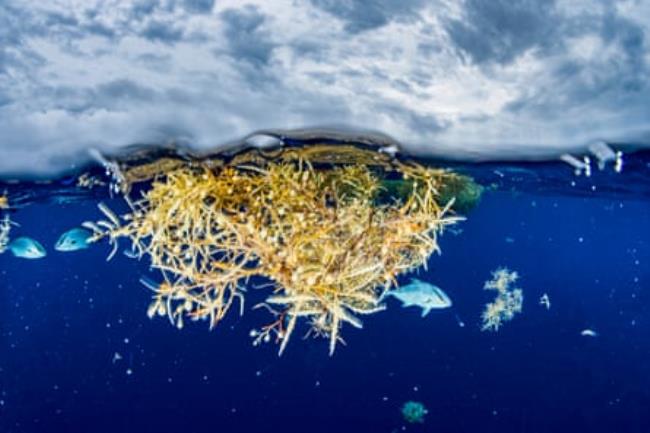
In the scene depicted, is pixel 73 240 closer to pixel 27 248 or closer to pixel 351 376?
pixel 27 248

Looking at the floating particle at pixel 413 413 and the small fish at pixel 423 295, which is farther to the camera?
the floating particle at pixel 413 413

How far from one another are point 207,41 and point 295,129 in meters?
3.38

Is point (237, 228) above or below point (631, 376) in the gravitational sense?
above

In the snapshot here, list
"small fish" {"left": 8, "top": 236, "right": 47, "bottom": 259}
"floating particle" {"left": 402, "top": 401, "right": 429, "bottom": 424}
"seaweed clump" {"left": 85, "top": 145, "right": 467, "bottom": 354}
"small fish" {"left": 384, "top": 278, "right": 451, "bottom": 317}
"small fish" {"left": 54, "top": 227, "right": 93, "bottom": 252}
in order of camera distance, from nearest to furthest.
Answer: "seaweed clump" {"left": 85, "top": 145, "right": 467, "bottom": 354}
"small fish" {"left": 384, "top": 278, "right": 451, "bottom": 317}
"small fish" {"left": 54, "top": 227, "right": 93, "bottom": 252}
"small fish" {"left": 8, "top": 236, "right": 47, "bottom": 259}
"floating particle" {"left": 402, "top": 401, "right": 429, "bottom": 424}

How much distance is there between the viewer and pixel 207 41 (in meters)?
7.88

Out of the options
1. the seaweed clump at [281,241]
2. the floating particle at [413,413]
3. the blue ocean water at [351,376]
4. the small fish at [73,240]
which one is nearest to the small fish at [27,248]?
the small fish at [73,240]

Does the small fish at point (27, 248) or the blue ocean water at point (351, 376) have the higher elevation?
the small fish at point (27, 248)

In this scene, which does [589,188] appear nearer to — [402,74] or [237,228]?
[402,74]

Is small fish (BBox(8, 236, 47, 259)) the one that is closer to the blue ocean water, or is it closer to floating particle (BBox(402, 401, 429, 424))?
the blue ocean water

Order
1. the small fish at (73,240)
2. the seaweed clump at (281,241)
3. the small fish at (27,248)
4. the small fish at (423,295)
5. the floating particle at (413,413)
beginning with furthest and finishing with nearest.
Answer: the floating particle at (413,413)
the small fish at (27,248)
the small fish at (73,240)
the small fish at (423,295)
the seaweed clump at (281,241)

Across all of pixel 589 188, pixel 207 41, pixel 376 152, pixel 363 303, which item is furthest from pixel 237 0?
pixel 589 188

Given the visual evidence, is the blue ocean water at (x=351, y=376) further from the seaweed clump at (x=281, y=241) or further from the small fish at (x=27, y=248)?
the seaweed clump at (x=281, y=241)

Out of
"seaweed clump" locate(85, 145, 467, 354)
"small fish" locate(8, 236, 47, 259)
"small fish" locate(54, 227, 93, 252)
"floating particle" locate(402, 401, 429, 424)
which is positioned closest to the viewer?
"seaweed clump" locate(85, 145, 467, 354)

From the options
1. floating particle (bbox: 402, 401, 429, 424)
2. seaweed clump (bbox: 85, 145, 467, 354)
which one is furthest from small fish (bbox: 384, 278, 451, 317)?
floating particle (bbox: 402, 401, 429, 424)
